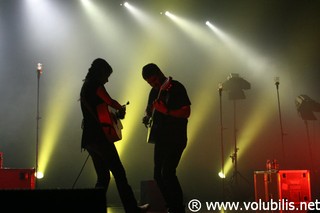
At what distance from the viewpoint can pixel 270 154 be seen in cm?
851

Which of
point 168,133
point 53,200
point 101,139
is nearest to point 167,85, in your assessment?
point 168,133

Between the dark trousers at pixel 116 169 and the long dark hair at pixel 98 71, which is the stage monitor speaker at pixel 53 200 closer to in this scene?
the dark trousers at pixel 116 169

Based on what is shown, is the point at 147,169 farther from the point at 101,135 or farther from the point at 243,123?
the point at 101,135

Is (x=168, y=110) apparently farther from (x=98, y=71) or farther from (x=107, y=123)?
(x=98, y=71)

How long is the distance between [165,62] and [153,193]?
385cm

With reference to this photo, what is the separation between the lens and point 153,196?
5.62 metres

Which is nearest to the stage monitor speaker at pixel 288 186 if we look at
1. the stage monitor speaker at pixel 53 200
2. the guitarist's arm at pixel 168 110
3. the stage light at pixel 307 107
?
the stage light at pixel 307 107

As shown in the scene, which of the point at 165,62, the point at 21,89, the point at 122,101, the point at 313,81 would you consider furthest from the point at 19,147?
the point at 313,81

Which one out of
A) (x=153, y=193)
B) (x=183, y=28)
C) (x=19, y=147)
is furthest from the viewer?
(x=183, y=28)

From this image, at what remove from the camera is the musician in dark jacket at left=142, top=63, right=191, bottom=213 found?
3.66 metres

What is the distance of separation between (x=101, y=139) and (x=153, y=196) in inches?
90.1

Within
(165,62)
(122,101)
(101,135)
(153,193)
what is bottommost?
(153,193)

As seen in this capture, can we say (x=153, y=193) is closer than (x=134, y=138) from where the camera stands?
Yes

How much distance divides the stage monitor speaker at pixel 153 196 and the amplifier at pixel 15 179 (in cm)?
160
